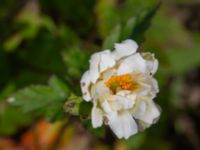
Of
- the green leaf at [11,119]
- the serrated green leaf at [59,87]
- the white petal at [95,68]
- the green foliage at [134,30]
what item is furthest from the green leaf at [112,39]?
the green leaf at [11,119]

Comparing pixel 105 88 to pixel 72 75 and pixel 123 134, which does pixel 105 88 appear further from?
pixel 72 75

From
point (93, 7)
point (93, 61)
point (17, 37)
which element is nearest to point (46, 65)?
point (17, 37)

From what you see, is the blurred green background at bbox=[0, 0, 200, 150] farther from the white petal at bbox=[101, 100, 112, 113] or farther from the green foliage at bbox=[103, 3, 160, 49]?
the white petal at bbox=[101, 100, 112, 113]

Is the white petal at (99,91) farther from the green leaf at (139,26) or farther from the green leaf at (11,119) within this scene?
the green leaf at (11,119)

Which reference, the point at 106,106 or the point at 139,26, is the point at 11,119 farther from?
the point at 106,106

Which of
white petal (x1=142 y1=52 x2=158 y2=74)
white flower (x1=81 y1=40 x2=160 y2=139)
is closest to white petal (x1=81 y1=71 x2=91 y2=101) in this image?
white flower (x1=81 y1=40 x2=160 y2=139)

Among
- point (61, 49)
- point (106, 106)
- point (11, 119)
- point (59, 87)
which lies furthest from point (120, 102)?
point (11, 119)

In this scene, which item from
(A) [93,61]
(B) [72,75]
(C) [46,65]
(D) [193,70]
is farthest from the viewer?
(D) [193,70]
